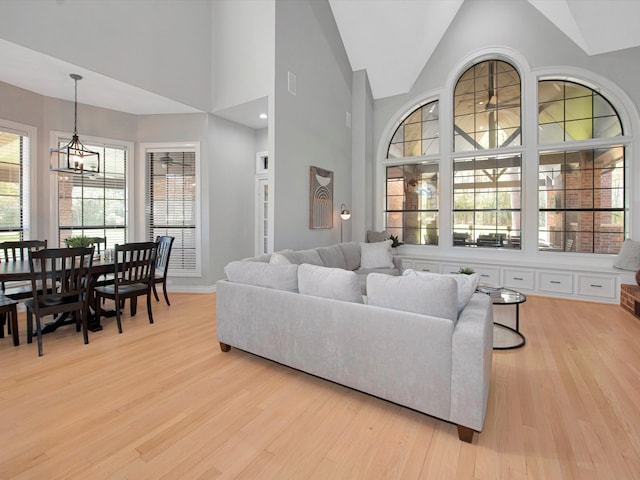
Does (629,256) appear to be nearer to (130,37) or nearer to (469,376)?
(469,376)

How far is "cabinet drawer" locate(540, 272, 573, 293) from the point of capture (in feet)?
16.1

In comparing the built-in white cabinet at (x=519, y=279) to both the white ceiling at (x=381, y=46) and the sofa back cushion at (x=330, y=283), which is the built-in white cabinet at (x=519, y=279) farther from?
the sofa back cushion at (x=330, y=283)

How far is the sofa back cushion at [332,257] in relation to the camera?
4512 mm

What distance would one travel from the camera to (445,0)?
564 centimetres

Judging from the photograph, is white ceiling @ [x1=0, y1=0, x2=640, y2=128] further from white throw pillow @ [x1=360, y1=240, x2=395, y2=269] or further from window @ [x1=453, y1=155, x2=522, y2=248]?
white throw pillow @ [x1=360, y1=240, x2=395, y2=269]

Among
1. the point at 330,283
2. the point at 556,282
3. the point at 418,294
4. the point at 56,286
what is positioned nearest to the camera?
the point at 418,294

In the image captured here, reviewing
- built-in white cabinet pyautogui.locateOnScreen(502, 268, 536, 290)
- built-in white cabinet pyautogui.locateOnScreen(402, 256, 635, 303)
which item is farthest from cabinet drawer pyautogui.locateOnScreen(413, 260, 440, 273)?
built-in white cabinet pyautogui.locateOnScreen(502, 268, 536, 290)

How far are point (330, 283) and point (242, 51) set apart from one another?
4114 mm

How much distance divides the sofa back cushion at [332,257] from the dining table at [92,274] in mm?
2486

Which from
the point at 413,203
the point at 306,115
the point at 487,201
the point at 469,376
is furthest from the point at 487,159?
the point at 469,376

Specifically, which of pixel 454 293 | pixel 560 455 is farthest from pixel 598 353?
pixel 454 293

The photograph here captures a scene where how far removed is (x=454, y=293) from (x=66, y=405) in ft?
8.53

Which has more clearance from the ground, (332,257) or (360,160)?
(360,160)

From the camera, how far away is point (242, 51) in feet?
15.8
